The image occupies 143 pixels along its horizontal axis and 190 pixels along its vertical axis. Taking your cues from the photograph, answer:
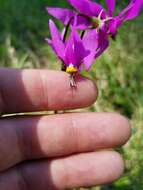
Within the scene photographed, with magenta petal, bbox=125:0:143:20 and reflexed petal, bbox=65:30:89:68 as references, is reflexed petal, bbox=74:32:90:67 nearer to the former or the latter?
reflexed petal, bbox=65:30:89:68

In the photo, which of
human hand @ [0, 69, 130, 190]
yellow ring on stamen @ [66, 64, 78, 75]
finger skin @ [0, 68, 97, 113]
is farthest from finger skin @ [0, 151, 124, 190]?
yellow ring on stamen @ [66, 64, 78, 75]

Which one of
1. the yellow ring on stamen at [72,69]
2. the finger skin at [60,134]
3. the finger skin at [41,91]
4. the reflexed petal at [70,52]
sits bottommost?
the finger skin at [60,134]

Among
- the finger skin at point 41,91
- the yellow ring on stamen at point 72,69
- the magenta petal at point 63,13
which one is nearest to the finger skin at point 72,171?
the finger skin at point 41,91

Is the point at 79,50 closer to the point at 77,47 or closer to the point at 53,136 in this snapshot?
the point at 77,47

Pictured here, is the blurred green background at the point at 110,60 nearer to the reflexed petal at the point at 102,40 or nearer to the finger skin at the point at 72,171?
the finger skin at the point at 72,171

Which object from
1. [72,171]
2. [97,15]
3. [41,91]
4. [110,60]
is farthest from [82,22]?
[110,60]

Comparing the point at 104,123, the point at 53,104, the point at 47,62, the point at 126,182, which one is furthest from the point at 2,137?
the point at 47,62

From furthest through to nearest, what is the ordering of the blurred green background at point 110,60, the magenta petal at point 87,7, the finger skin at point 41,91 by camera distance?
the blurred green background at point 110,60, the finger skin at point 41,91, the magenta petal at point 87,7
